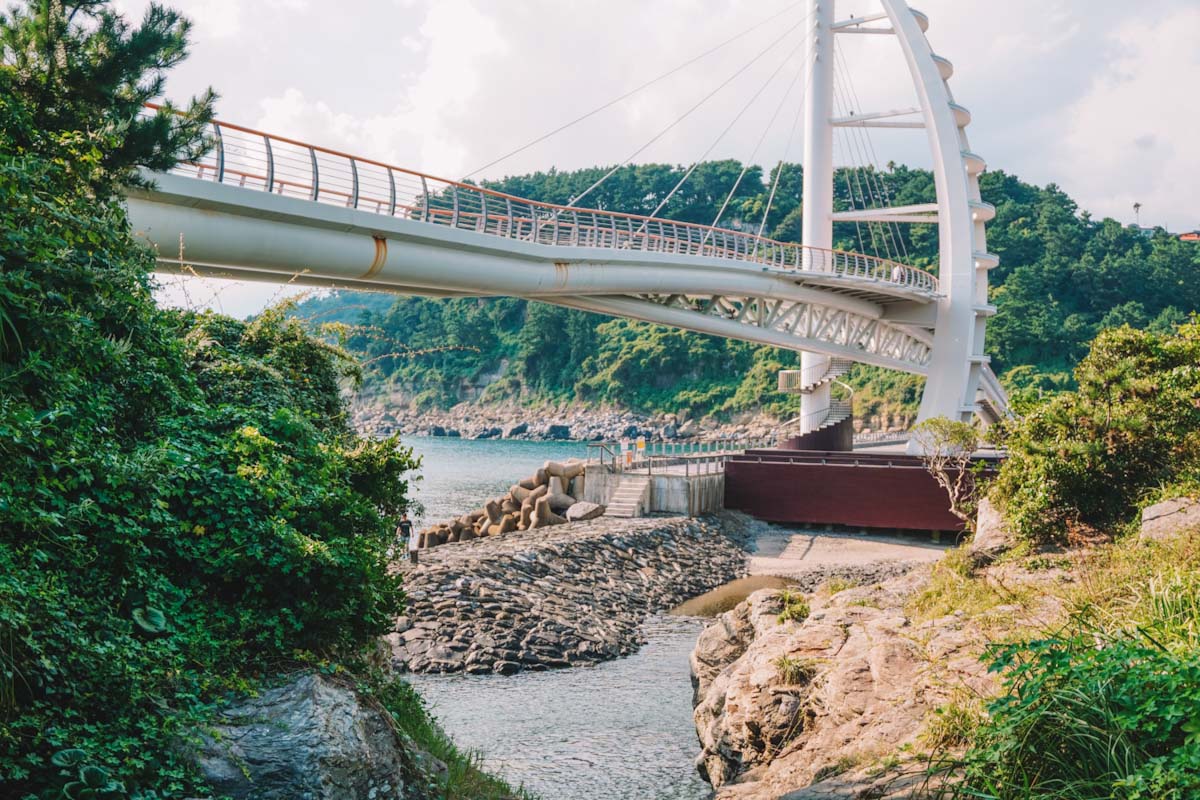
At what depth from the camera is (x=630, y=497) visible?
23.9 metres

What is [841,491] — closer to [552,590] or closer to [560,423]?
[552,590]

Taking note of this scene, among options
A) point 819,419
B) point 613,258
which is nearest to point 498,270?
point 613,258

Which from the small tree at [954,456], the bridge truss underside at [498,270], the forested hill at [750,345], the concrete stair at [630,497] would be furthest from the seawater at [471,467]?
the small tree at [954,456]

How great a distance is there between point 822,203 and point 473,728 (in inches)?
1030

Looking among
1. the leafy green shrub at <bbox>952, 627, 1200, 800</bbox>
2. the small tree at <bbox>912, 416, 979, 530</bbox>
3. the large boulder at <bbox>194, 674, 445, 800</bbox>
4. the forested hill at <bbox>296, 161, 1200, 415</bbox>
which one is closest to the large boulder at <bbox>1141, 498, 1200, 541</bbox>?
the leafy green shrub at <bbox>952, 627, 1200, 800</bbox>

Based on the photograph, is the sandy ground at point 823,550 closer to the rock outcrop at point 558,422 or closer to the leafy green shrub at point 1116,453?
the leafy green shrub at point 1116,453

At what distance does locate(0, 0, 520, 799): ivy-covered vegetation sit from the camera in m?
4.51

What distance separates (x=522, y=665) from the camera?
1311 centimetres

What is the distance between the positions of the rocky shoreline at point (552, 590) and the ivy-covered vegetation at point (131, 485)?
18.5 feet

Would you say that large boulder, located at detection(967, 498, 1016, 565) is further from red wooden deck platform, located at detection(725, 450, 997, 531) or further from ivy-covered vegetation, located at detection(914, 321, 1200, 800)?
red wooden deck platform, located at detection(725, 450, 997, 531)

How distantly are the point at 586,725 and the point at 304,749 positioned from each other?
631cm

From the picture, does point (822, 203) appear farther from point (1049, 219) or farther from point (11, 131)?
point (1049, 219)

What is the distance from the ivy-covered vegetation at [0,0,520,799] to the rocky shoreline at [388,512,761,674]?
5.64 metres

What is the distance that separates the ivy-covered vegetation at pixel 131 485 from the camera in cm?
451
